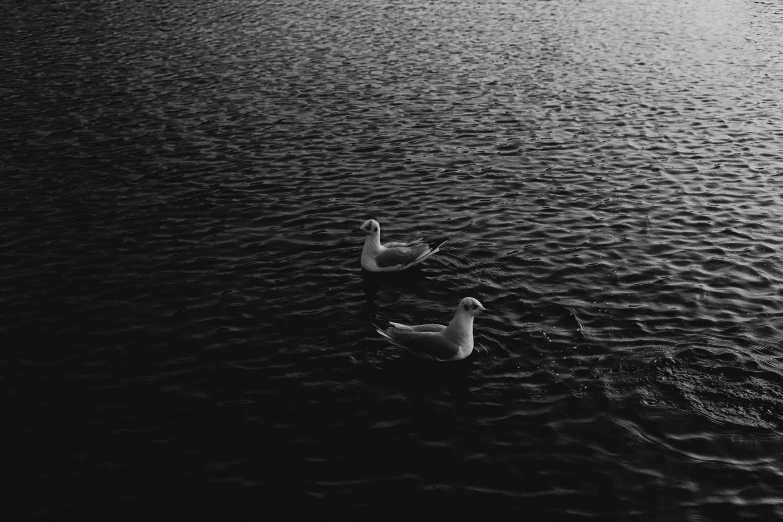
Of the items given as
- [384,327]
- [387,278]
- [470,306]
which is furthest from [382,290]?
[470,306]

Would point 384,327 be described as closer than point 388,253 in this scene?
Yes

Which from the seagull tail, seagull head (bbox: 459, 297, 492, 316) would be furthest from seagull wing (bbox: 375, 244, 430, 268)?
seagull head (bbox: 459, 297, 492, 316)

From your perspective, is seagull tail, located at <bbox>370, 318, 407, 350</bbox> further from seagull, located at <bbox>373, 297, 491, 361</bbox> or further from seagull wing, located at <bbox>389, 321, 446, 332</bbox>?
seagull wing, located at <bbox>389, 321, 446, 332</bbox>

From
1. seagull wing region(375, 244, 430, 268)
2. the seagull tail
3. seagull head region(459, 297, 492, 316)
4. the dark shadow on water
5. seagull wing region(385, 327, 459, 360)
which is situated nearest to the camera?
seagull wing region(385, 327, 459, 360)

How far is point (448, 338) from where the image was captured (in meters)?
16.3

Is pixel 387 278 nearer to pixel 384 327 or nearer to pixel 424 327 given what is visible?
pixel 384 327

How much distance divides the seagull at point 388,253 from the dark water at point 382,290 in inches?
27.1

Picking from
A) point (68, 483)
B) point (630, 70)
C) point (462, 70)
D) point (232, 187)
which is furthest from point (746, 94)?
point (68, 483)

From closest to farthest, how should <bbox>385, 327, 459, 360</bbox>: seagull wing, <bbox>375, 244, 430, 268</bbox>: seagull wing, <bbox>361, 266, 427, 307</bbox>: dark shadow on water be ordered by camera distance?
<bbox>385, 327, 459, 360</bbox>: seagull wing → <bbox>361, 266, 427, 307</bbox>: dark shadow on water → <bbox>375, 244, 430, 268</bbox>: seagull wing

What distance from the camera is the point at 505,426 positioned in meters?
14.4

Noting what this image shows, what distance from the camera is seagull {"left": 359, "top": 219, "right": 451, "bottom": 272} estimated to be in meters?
20.5

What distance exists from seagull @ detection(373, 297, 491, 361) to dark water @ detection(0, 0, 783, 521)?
1.24 ft

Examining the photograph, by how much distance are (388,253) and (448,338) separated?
16.3 feet

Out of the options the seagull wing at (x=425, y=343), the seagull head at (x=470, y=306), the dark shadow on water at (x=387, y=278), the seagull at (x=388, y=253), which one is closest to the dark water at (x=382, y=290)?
the dark shadow on water at (x=387, y=278)
